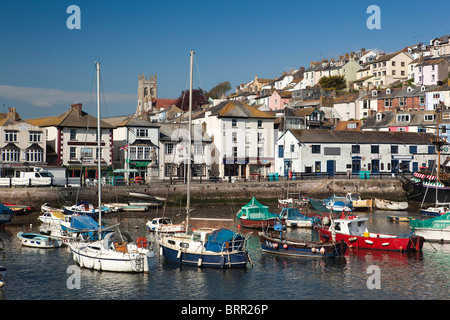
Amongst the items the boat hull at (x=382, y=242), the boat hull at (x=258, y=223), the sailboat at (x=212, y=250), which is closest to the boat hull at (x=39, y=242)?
the sailboat at (x=212, y=250)

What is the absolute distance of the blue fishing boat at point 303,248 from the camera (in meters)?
34.4

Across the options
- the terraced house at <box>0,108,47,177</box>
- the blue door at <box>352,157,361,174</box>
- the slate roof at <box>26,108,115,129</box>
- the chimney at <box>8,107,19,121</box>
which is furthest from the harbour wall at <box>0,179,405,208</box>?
the chimney at <box>8,107,19,121</box>

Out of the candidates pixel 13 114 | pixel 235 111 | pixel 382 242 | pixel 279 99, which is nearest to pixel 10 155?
pixel 13 114

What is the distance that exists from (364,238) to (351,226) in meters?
1.74

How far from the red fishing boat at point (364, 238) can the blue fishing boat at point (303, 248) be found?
2639 millimetres

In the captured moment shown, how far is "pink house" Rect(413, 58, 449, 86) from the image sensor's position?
378 ft

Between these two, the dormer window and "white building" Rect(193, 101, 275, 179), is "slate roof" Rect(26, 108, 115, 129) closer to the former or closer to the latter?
"white building" Rect(193, 101, 275, 179)

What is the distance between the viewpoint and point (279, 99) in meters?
122

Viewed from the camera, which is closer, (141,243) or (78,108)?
(141,243)

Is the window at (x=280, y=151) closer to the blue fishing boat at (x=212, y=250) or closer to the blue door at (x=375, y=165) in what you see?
the blue door at (x=375, y=165)

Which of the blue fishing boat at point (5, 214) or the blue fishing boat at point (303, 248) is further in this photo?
the blue fishing boat at point (5, 214)

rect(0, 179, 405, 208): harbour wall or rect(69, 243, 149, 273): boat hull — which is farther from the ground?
rect(0, 179, 405, 208): harbour wall

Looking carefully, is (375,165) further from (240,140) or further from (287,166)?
(240,140)
